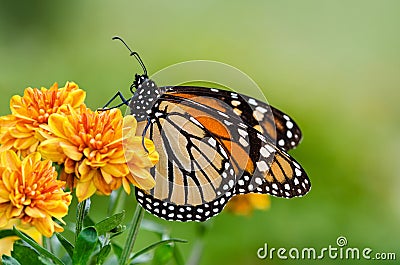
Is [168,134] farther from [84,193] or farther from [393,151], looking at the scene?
[393,151]

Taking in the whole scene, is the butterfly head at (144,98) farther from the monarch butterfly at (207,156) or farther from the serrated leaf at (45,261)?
the serrated leaf at (45,261)

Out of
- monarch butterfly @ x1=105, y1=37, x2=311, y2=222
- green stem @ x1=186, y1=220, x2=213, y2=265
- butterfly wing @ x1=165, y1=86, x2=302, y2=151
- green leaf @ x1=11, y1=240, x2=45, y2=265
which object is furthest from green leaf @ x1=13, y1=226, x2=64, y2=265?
green stem @ x1=186, y1=220, x2=213, y2=265

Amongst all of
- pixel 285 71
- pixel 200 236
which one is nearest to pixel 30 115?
pixel 200 236

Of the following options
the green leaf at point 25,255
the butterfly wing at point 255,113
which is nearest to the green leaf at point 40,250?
the green leaf at point 25,255

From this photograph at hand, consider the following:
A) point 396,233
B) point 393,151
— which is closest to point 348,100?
point 393,151

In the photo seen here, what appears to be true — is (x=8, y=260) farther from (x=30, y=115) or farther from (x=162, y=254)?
(x=162, y=254)

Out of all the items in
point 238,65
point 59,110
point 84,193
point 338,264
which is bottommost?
point 84,193

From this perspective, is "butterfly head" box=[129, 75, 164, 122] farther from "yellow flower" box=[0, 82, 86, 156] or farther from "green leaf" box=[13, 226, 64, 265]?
"green leaf" box=[13, 226, 64, 265]
